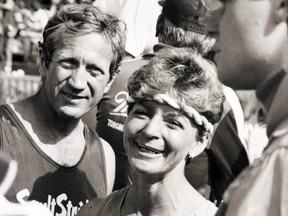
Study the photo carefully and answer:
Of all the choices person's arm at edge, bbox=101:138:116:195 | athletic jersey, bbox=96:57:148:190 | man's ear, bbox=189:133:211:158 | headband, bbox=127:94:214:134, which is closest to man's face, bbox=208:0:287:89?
headband, bbox=127:94:214:134

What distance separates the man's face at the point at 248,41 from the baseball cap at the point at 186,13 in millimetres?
1830

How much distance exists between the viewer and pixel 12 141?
365cm

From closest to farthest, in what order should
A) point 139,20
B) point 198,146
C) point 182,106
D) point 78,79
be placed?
1. point 182,106
2. point 198,146
3. point 78,79
4. point 139,20

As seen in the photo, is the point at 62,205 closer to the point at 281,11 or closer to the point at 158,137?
the point at 158,137

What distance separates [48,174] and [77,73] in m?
0.47

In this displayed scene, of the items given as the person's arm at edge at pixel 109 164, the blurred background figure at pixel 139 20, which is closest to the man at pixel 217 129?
the person's arm at edge at pixel 109 164

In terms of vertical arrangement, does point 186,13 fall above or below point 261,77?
below

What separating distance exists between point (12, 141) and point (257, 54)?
1.89 metres

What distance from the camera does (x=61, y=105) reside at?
374 cm

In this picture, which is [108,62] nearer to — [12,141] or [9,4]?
[12,141]

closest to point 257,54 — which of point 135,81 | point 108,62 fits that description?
point 135,81

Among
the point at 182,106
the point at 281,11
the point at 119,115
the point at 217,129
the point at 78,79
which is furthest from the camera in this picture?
the point at 119,115

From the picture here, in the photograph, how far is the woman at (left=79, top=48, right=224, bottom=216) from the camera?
3.19 m

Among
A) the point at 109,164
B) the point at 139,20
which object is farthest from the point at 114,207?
the point at 139,20
